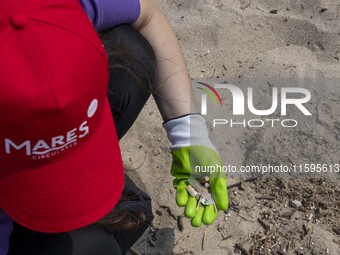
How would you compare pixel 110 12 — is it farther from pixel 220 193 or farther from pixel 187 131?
pixel 220 193

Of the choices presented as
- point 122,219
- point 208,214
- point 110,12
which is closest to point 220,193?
point 208,214

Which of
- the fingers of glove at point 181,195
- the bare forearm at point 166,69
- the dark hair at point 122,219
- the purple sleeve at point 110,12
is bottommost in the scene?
the fingers of glove at point 181,195

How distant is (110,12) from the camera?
1256 millimetres

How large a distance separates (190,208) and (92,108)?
1.74 feet

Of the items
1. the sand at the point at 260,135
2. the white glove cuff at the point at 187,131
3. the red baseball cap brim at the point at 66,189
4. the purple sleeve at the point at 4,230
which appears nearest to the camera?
the red baseball cap brim at the point at 66,189

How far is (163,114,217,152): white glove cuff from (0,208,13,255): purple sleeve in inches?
16.1

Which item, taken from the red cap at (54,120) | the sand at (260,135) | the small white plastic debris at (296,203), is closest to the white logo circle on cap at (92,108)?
the red cap at (54,120)

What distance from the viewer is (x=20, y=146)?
0.90 metres

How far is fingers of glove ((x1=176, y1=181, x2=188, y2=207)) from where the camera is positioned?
1404 mm

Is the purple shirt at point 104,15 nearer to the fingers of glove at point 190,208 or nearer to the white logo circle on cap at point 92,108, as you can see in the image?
the white logo circle on cap at point 92,108

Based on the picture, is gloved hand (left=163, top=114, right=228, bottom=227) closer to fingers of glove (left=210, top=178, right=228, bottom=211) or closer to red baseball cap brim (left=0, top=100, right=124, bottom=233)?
fingers of glove (left=210, top=178, right=228, bottom=211)

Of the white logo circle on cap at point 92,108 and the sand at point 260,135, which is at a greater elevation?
the white logo circle on cap at point 92,108

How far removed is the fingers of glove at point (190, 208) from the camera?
1.39 meters

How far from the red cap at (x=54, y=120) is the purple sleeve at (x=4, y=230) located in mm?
118
